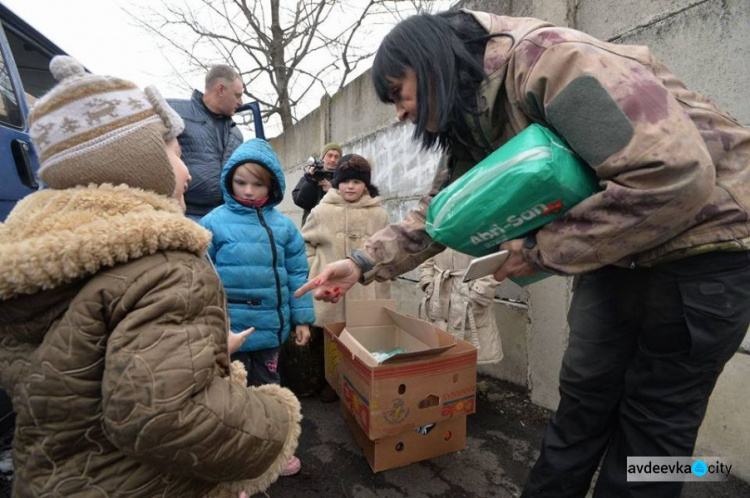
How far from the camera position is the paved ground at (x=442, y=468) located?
1893 mm

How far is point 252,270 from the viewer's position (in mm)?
2049

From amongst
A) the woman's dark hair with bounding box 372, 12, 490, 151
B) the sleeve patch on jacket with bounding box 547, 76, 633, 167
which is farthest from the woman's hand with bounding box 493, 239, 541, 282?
the woman's dark hair with bounding box 372, 12, 490, 151

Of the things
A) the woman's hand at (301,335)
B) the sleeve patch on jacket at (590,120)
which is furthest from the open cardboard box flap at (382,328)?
the sleeve patch on jacket at (590,120)

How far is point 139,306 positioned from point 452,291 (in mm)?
2094

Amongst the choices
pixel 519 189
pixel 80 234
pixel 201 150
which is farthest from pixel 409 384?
pixel 201 150

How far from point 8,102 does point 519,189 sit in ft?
7.78

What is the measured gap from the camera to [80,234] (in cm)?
77

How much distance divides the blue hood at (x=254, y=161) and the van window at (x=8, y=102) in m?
0.97

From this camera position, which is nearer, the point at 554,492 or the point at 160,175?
the point at 160,175

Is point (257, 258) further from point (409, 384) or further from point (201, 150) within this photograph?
point (201, 150)

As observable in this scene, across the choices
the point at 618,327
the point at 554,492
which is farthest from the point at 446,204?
the point at 554,492

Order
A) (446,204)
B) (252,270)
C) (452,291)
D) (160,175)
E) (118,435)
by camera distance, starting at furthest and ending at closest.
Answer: (452,291)
(252,270)
(446,204)
(160,175)
(118,435)

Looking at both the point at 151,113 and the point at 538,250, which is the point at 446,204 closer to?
the point at 538,250

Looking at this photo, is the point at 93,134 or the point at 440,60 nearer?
the point at 93,134
